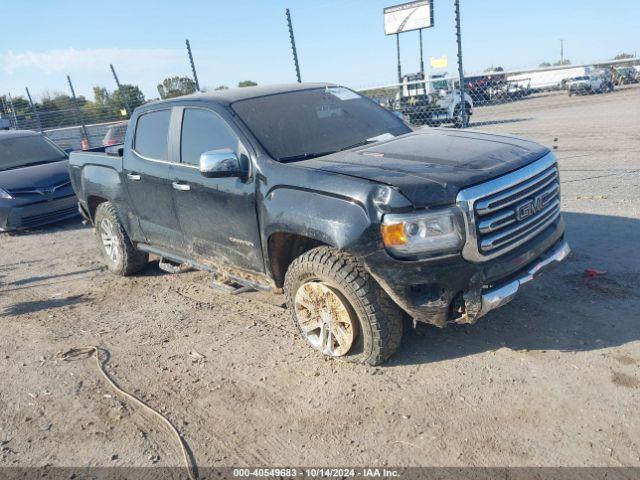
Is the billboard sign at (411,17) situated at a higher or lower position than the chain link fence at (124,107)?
higher

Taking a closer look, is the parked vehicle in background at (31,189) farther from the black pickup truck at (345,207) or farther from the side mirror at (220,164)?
the side mirror at (220,164)

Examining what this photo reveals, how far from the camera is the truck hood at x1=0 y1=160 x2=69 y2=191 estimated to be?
8584 millimetres

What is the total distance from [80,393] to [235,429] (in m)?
1.28

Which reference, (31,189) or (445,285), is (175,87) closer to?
(31,189)

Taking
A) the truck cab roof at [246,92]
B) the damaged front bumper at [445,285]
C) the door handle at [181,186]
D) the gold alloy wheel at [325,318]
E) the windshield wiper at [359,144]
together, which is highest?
the truck cab roof at [246,92]

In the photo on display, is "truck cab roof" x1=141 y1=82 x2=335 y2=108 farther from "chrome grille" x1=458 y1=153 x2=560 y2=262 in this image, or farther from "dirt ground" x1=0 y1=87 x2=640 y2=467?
"chrome grille" x1=458 y1=153 x2=560 y2=262

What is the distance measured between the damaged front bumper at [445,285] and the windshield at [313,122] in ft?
4.11

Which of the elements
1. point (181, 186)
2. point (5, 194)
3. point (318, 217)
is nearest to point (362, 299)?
point (318, 217)

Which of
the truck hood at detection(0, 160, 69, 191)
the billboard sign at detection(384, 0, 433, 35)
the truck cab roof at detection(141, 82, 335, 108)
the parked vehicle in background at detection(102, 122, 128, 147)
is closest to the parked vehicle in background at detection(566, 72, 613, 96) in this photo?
the billboard sign at detection(384, 0, 433, 35)

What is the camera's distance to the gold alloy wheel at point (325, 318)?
11.5 ft

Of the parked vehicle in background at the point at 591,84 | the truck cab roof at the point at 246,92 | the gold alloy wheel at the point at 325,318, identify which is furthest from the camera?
the parked vehicle in background at the point at 591,84

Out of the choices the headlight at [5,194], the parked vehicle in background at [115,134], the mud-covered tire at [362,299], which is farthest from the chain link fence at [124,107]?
the mud-covered tire at [362,299]

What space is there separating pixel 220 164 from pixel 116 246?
282 centimetres

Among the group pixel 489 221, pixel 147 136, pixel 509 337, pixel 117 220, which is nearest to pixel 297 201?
pixel 489 221
